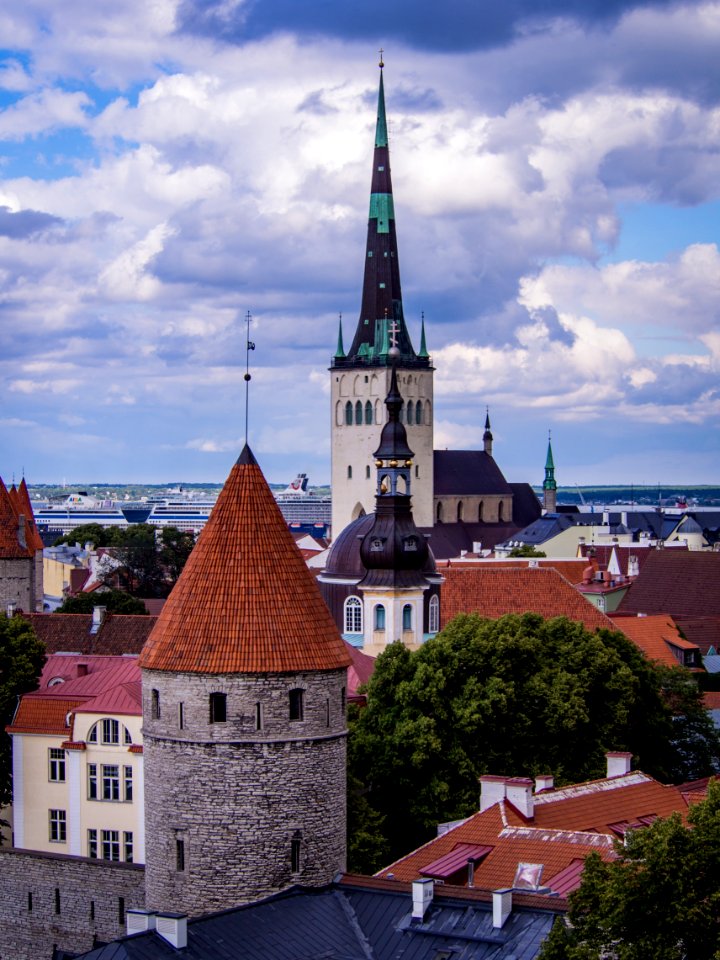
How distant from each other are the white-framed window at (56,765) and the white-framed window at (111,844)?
1.99 metres

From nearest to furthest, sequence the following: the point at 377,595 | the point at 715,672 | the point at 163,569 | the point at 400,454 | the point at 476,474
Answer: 1. the point at 377,595
2. the point at 400,454
3. the point at 715,672
4. the point at 163,569
5. the point at 476,474

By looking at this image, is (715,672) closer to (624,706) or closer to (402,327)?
(624,706)

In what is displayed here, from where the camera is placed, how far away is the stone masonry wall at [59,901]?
3700 cm

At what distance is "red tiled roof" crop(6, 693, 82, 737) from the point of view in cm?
4975

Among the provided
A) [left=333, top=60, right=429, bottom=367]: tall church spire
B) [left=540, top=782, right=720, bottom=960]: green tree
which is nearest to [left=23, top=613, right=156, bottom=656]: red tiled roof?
[left=540, top=782, right=720, bottom=960]: green tree

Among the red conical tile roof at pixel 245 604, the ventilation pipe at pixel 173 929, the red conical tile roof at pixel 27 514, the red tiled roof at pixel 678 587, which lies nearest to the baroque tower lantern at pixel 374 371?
the red tiled roof at pixel 678 587

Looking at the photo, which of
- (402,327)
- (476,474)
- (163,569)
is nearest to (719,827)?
(163,569)

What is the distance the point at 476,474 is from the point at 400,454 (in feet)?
309

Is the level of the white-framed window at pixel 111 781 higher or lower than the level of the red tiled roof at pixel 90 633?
lower

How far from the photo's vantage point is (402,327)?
14650 cm

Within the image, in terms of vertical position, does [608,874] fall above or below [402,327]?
below

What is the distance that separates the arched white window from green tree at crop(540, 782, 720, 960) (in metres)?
45.3

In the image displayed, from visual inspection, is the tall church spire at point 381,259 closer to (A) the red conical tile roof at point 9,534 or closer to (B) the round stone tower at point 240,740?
(A) the red conical tile roof at point 9,534

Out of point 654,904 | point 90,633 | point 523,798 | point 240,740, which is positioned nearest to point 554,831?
point 523,798
